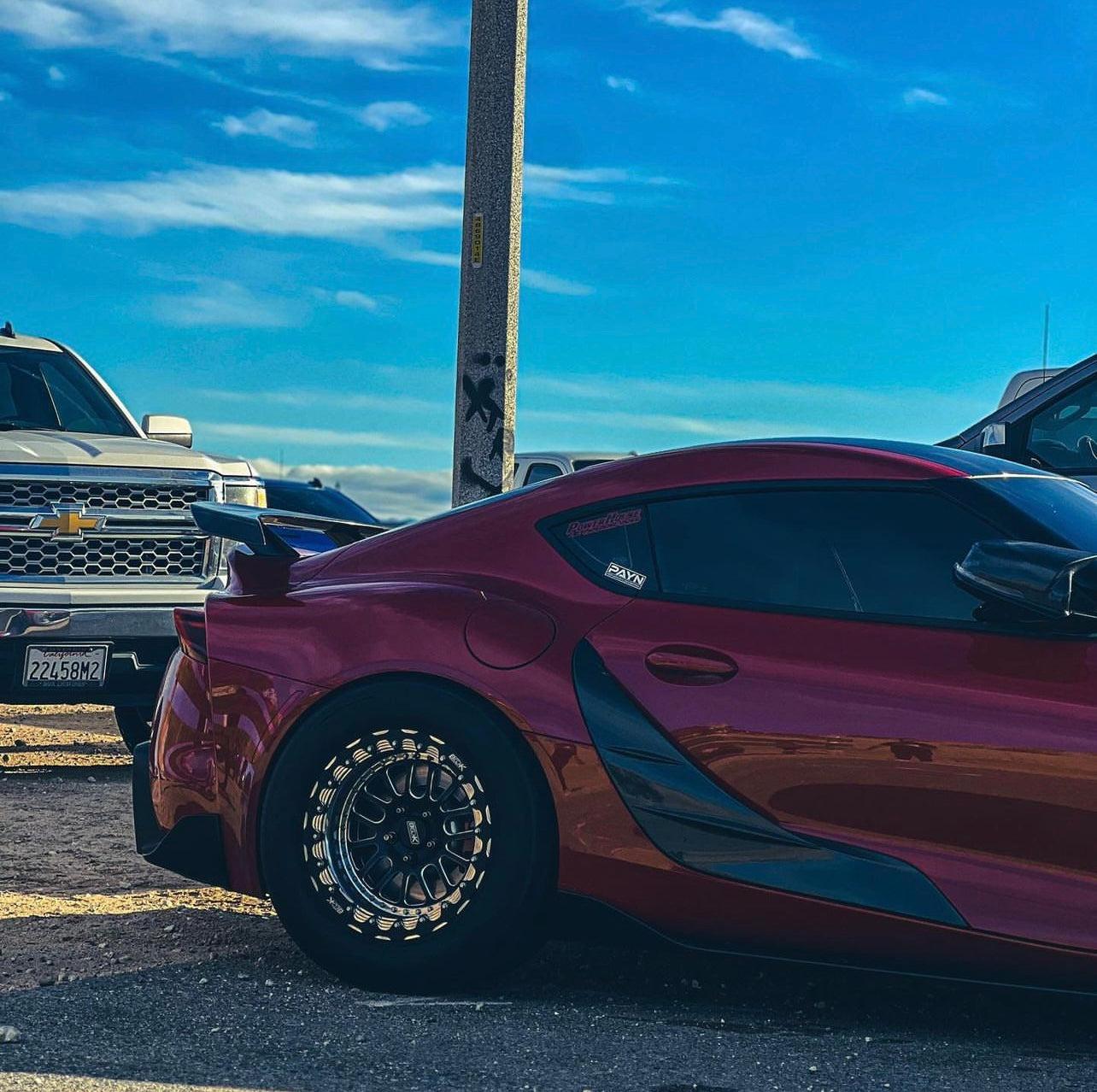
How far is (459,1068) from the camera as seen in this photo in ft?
12.3

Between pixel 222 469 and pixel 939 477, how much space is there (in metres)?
5.21

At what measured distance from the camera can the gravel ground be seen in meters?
3.72

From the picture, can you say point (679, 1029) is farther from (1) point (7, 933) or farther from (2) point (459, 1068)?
(1) point (7, 933)

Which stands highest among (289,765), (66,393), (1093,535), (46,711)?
(66,393)

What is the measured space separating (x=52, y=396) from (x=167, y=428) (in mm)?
767

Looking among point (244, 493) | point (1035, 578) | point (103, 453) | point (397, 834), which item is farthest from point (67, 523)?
point (1035, 578)

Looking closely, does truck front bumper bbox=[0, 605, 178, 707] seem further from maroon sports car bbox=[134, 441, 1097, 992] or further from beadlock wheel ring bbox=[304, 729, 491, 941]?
beadlock wheel ring bbox=[304, 729, 491, 941]

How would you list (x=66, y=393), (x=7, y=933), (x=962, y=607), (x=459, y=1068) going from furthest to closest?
(x=66, y=393) < (x=7, y=933) < (x=962, y=607) < (x=459, y=1068)

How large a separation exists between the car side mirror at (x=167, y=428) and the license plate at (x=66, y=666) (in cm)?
159

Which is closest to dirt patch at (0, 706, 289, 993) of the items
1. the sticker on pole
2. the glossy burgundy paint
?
the glossy burgundy paint

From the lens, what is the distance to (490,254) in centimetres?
844

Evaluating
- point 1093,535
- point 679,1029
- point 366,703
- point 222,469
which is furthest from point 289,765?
point 222,469

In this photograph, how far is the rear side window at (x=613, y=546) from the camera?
4.32 metres

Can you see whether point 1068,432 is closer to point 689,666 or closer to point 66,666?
point 66,666
